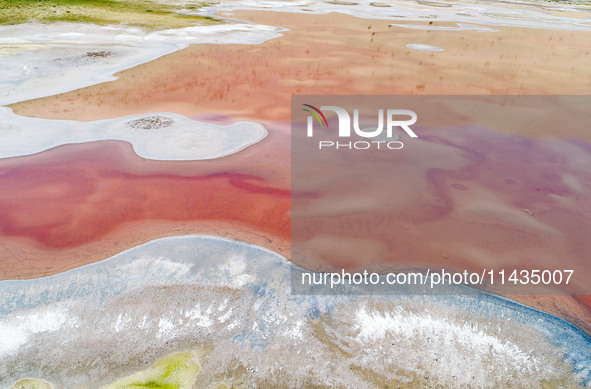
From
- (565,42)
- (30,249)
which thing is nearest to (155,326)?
(30,249)

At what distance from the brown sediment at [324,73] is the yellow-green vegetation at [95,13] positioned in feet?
28.6

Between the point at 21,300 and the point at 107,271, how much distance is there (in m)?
1.54

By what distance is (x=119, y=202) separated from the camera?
9875 millimetres

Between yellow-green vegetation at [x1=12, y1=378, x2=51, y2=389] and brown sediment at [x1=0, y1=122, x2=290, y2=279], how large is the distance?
2519 millimetres

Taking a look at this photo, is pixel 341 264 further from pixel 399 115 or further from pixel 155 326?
pixel 399 115

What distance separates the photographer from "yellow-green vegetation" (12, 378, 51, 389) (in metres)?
5.80

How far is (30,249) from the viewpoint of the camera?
8.35 metres

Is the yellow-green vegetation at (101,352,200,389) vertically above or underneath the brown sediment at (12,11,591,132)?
underneath

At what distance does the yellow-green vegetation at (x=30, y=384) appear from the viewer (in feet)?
19.0

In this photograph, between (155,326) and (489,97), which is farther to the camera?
(489,97)

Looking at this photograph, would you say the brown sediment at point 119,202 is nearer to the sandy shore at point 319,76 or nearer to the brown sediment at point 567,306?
the sandy shore at point 319,76

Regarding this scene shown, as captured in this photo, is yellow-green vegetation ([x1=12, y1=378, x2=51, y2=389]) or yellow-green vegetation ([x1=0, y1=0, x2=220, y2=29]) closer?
yellow-green vegetation ([x1=12, y1=378, x2=51, y2=389])
